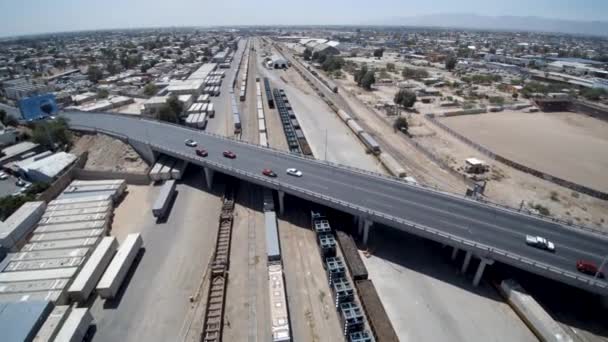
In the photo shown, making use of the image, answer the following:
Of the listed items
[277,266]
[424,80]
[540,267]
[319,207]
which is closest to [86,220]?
[277,266]

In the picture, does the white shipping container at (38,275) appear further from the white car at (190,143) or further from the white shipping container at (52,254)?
the white car at (190,143)

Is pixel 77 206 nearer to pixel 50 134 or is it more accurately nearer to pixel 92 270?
pixel 92 270

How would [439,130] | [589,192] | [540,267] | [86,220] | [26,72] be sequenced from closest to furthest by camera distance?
1. [540,267]
2. [86,220]
3. [589,192]
4. [439,130]
5. [26,72]

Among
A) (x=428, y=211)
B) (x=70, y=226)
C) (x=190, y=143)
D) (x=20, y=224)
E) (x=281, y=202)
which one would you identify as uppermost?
(x=190, y=143)

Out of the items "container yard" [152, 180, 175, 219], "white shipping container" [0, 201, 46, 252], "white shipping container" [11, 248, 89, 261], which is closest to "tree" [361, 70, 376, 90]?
"container yard" [152, 180, 175, 219]

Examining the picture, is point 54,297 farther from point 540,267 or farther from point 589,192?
point 589,192

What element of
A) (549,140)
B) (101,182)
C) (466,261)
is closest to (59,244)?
(101,182)
